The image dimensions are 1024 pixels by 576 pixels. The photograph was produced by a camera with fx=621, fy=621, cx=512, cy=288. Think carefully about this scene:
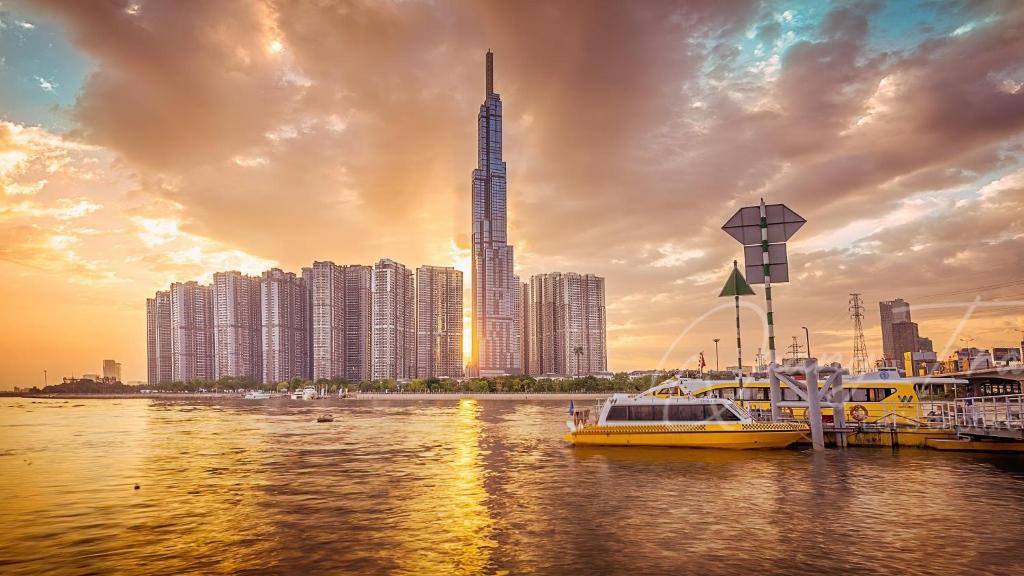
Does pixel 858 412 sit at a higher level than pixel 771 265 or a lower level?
lower

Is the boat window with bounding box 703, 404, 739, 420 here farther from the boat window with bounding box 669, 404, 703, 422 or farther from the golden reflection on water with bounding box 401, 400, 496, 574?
the golden reflection on water with bounding box 401, 400, 496, 574

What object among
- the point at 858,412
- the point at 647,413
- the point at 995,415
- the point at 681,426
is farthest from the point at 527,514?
the point at 858,412

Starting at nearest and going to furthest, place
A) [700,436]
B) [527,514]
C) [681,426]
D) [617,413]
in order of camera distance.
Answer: [527,514], [700,436], [681,426], [617,413]

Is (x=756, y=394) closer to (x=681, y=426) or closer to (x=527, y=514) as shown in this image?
(x=681, y=426)

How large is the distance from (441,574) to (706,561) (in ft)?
19.8

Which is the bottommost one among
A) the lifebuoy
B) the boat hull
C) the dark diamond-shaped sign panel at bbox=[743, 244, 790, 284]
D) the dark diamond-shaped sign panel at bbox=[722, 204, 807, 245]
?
the boat hull

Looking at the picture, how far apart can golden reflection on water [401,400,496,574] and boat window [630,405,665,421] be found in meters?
9.16

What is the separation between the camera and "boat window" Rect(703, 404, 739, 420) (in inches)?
1310

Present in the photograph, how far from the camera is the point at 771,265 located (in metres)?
30.4

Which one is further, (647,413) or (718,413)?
(647,413)

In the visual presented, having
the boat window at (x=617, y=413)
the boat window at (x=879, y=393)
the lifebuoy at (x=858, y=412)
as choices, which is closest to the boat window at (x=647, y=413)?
the boat window at (x=617, y=413)

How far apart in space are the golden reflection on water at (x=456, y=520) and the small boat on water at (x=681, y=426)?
7.83 metres

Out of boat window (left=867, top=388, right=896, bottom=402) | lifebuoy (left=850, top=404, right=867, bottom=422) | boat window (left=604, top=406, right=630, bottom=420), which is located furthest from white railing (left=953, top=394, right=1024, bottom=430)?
boat window (left=604, top=406, right=630, bottom=420)

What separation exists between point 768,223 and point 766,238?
80 cm
